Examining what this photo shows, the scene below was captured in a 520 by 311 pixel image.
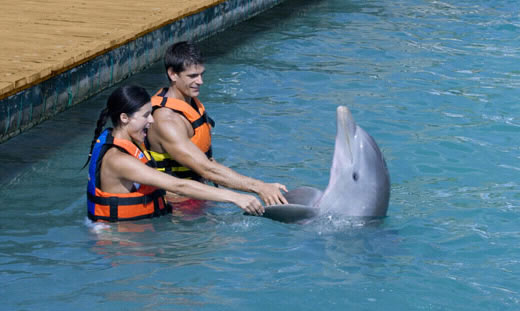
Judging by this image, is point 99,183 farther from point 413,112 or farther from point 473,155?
point 413,112

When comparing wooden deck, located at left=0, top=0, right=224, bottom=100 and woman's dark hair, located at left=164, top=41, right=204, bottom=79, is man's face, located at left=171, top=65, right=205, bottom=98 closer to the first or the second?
woman's dark hair, located at left=164, top=41, right=204, bottom=79

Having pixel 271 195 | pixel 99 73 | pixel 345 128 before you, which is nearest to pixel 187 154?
pixel 271 195

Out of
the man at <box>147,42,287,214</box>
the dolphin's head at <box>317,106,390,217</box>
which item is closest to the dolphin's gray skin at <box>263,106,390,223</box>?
the dolphin's head at <box>317,106,390,217</box>

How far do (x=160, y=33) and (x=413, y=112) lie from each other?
293cm

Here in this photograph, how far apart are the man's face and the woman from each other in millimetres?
633

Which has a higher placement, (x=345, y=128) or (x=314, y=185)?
(x=345, y=128)

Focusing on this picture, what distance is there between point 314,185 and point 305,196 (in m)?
1.32

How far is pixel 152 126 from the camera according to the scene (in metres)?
5.91

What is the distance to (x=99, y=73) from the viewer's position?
8234 mm

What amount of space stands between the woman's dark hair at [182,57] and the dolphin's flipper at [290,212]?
1.20 m

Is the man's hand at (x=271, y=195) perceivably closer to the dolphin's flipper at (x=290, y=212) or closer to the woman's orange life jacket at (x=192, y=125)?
the dolphin's flipper at (x=290, y=212)

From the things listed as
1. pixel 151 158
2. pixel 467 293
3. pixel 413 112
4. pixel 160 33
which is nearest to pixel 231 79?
pixel 160 33

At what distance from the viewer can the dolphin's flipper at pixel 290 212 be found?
5336mm

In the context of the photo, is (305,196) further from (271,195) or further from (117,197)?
(117,197)
